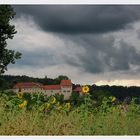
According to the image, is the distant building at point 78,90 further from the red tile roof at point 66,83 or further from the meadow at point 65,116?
the meadow at point 65,116

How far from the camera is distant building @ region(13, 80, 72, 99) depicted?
901 cm

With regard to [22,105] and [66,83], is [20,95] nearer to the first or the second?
[22,105]

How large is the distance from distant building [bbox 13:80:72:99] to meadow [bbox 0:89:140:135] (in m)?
0.35

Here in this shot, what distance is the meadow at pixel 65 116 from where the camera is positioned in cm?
755

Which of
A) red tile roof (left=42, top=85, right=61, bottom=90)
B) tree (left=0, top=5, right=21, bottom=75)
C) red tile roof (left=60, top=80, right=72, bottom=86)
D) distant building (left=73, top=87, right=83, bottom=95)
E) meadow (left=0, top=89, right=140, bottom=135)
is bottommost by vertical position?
meadow (left=0, top=89, right=140, bottom=135)

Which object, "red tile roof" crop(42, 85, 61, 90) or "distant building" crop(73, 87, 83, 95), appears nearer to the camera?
"distant building" crop(73, 87, 83, 95)

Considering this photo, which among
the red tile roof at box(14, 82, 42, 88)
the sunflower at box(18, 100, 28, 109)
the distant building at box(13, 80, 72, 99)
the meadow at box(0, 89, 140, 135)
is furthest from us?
the red tile roof at box(14, 82, 42, 88)

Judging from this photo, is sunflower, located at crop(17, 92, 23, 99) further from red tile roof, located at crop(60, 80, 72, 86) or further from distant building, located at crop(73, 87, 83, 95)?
distant building, located at crop(73, 87, 83, 95)

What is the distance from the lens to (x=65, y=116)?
7.96 meters

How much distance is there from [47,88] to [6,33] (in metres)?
1.67

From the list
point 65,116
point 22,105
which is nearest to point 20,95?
point 22,105

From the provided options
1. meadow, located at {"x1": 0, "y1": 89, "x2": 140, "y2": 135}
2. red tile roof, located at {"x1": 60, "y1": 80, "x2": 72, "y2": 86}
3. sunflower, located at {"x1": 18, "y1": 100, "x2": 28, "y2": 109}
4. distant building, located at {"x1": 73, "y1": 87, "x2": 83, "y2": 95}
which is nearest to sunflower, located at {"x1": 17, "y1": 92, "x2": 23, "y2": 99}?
meadow, located at {"x1": 0, "y1": 89, "x2": 140, "y2": 135}

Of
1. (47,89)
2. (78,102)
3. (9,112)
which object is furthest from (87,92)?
(9,112)
